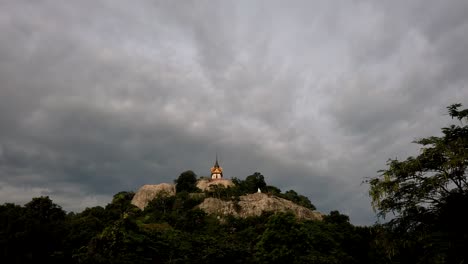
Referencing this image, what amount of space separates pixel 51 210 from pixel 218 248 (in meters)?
49.7

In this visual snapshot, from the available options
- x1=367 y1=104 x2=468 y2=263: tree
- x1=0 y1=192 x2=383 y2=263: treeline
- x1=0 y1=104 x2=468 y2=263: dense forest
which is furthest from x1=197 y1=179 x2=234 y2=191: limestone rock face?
x1=367 y1=104 x2=468 y2=263: tree

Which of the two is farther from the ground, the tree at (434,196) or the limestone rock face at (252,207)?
the limestone rock face at (252,207)

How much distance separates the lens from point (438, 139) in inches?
705

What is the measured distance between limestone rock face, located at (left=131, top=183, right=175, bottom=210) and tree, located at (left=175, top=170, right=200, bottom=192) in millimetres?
3511

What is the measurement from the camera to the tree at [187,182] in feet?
449

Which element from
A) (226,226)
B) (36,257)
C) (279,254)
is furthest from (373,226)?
(226,226)

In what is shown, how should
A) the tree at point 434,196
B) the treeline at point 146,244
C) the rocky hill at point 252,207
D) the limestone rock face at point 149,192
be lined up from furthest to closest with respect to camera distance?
the limestone rock face at point 149,192
the rocky hill at point 252,207
the treeline at point 146,244
the tree at point 434,196

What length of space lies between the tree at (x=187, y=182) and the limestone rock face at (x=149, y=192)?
11.5 feet

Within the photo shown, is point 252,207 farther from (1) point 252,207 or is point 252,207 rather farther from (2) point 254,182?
(2) point 254,182

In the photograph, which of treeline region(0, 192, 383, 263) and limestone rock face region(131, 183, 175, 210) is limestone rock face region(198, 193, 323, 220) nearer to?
limestone rock face region(131, 183, 175, 210)

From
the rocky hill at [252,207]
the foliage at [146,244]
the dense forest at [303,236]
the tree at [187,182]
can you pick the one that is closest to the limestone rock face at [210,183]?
the tree at [187,182]

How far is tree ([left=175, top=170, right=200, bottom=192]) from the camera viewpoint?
449ft

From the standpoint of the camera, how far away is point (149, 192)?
130875mm

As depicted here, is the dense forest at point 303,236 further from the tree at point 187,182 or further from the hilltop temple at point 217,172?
the hilltop temple at point 217,172
